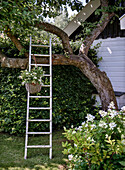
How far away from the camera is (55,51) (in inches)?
221

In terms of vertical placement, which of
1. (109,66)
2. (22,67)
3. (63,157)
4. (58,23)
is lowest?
(63,157)

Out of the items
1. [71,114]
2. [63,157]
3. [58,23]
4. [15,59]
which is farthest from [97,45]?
[58,23]

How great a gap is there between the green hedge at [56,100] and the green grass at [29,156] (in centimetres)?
39

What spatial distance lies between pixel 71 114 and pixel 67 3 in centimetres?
325

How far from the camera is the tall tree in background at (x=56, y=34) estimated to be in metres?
4.46

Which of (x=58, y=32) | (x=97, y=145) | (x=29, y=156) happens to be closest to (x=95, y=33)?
(x=58, y=32)

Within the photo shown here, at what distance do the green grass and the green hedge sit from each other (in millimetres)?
388

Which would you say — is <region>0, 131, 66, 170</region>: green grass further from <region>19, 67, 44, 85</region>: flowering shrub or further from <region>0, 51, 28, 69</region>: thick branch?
<region>0, 51, 28, 69</region>: thick branch

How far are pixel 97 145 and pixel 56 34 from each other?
11.8 feet

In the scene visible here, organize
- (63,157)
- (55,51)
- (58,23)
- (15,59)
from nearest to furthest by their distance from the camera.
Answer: (63,157) < (15,59) < (55,51) < (58,23)

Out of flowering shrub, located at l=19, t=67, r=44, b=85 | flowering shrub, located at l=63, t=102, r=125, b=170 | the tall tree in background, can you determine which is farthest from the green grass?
the tall tree in background

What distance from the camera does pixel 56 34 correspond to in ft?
17.6

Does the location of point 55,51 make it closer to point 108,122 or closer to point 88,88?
point 88,88

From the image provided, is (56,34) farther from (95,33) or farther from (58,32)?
(95,33)
